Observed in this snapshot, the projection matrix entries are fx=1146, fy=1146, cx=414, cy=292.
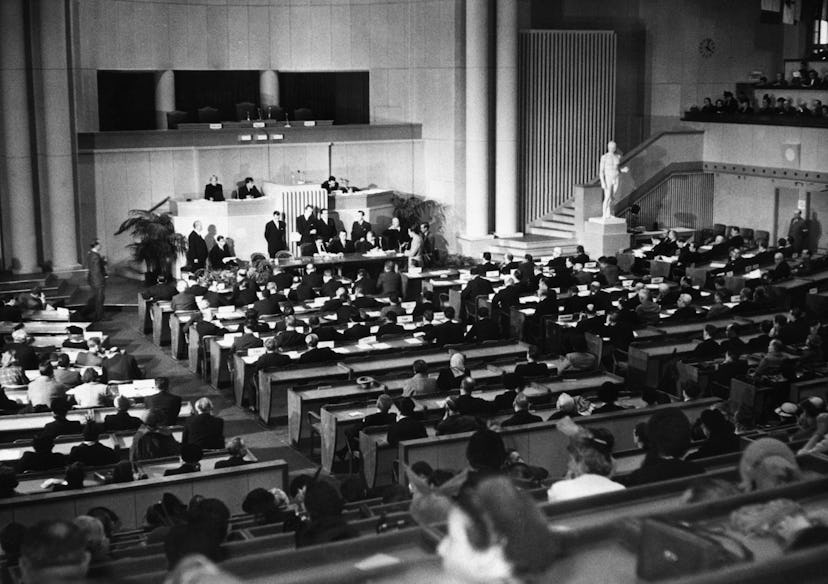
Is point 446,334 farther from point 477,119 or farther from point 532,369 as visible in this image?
point 477,119

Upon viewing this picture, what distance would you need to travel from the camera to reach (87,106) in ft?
82.9

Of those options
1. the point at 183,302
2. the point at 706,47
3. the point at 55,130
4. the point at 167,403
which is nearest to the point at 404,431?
the point at 167,403

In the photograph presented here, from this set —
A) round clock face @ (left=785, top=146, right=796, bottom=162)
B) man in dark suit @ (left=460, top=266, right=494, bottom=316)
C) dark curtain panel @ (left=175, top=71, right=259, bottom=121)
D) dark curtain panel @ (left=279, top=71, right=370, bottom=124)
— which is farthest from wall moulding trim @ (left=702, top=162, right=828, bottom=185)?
dark curtain panel @ (left=175, top=71, right=259, bottom=121)

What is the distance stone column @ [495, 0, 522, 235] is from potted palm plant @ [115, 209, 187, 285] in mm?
7621

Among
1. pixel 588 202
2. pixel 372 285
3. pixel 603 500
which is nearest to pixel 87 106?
pixel 372 285

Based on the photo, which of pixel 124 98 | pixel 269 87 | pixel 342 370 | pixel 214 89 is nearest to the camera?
pixel 342 370

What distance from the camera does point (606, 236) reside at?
25.3 metres

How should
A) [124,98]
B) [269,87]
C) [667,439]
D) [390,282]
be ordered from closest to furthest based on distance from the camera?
[667,439], [390,282], [269,87], [124,98]

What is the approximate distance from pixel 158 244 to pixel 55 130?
3.03 m

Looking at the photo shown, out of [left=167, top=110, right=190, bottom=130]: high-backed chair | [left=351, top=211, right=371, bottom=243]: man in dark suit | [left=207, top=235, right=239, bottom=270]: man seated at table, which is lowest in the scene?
[left=207, top=235, right=239, bottom=270]: man seated at table

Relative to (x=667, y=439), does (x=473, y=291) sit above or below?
below

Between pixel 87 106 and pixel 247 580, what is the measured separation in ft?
74.7

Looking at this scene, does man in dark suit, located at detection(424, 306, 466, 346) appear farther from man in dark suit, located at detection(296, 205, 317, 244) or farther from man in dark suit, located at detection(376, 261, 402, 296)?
man in dark suit, located at detection(296, 205, 317, 244)

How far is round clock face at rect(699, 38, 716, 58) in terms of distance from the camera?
2992 cm
